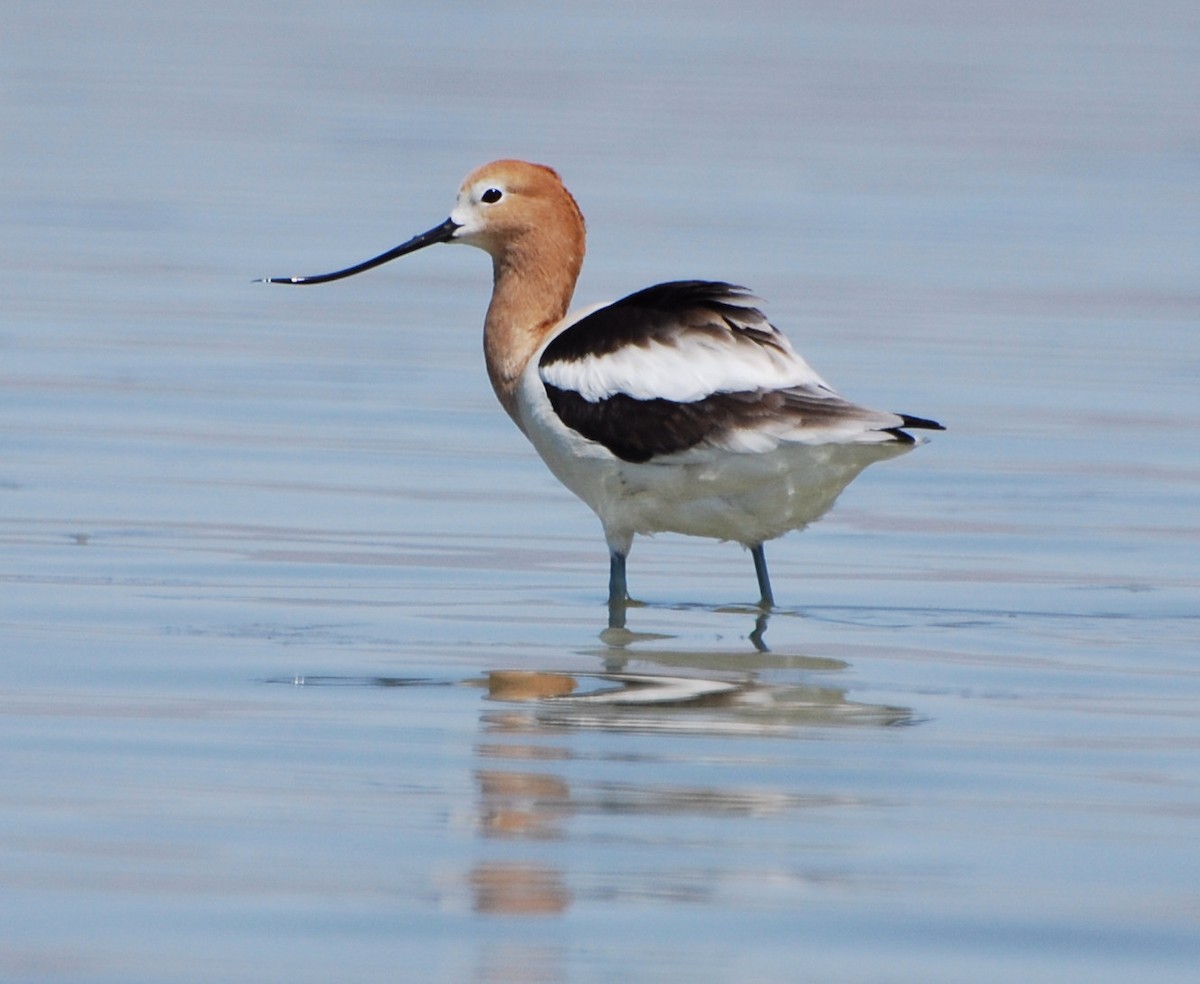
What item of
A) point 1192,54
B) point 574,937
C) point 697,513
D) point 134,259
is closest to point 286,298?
point 134,259

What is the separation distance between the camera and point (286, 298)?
15.3 m

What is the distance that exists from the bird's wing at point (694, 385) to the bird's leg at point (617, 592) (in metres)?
0.36

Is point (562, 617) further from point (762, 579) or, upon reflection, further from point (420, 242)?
point (420, 242)

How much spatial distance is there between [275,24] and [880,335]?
82.2ft

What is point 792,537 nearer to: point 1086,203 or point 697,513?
point 697,513

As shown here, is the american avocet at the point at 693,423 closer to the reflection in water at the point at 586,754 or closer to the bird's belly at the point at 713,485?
the bird's belly at the point at 713,485

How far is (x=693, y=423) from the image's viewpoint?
7789 mm

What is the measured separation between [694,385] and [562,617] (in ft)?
2.63

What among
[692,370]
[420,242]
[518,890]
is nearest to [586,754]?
[518,890]

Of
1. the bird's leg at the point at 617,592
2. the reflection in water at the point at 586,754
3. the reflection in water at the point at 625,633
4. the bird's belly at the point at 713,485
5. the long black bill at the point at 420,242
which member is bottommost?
the reflection in water at the point at 586,754

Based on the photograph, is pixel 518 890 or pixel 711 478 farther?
pixel 711 478

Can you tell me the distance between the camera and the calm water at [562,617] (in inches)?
197

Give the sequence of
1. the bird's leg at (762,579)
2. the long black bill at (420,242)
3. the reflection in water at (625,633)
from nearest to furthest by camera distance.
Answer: the reflection in water at (625,633)
the bird's leg at (762,579)
the long black bill at (420,242)

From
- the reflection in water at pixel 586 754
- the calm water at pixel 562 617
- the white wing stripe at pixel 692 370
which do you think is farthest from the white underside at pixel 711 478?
the reflection in water at pixel 586 754
